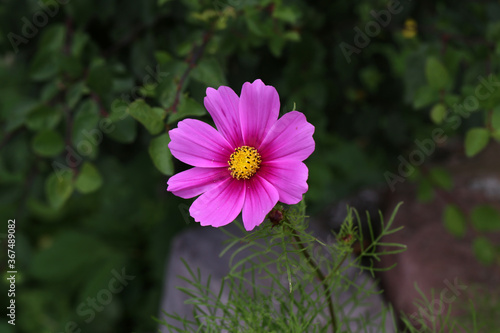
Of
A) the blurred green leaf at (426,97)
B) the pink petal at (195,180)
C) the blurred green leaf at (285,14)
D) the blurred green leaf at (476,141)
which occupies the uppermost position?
the blurred green leaf at (285,14)

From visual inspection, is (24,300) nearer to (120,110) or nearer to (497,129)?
(120,110)

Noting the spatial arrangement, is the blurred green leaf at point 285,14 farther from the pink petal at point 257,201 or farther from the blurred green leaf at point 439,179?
the blurred green leaf at point 439,179

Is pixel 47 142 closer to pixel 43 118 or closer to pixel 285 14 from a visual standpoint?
pixel 43 118

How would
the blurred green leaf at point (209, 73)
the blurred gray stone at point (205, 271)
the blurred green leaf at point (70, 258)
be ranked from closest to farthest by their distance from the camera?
the blurred green leaf at point (209, 73), the blurred gray stone at point (205, 271), the blurred green leaf at point (70, 258)

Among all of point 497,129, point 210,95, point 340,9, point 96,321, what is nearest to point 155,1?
point 340,9

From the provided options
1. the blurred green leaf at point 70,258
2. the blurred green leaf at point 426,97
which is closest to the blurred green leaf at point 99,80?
the blurred green leaf at point 426,97

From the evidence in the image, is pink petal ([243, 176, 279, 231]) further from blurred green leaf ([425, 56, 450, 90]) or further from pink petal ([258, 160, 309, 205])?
blurred green leaf ([425, 56, 450, 90])
